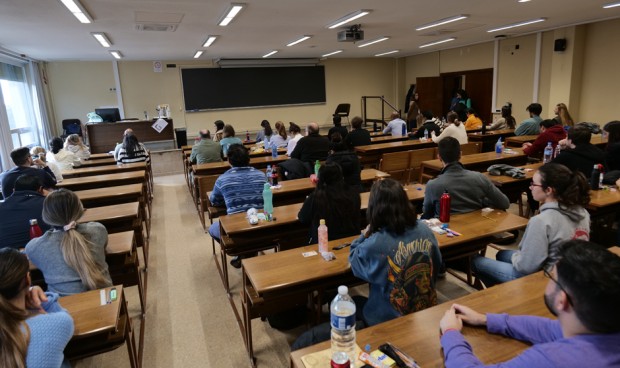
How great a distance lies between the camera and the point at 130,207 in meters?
3.72

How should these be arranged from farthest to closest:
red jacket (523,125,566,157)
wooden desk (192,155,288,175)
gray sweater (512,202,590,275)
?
wooden desk (192,155,288,175), red jacket (523,125,566,157), gray sweater (512,202,590,275)

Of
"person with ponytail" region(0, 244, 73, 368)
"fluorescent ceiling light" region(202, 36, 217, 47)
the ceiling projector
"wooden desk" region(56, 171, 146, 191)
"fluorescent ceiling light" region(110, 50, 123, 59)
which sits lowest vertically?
"wooden desk" region(56, 171, 146, 191)

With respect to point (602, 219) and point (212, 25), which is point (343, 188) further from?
point (212, 25)

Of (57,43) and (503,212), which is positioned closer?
(503,212)

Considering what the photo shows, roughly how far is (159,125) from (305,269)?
8629 mm

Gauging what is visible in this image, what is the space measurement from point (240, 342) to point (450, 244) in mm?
1613

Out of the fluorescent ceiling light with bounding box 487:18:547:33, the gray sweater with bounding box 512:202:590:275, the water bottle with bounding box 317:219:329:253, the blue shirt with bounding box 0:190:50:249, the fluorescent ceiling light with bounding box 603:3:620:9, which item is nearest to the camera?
the gray sweater with bounding box 512:202:590:275

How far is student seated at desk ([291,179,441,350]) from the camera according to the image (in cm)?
173

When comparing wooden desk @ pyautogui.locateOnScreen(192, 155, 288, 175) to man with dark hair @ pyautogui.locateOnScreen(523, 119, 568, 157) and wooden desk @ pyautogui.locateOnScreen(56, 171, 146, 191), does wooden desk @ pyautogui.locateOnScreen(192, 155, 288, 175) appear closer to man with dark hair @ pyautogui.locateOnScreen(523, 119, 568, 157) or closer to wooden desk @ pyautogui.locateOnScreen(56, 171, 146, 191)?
wooden desk @ pyautogui.locateOnScreen(56, 171, 146, 191)

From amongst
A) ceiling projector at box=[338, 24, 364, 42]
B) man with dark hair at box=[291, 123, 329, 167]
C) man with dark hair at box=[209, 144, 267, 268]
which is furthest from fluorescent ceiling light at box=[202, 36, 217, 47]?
man with dark hair at box=[209, 144, 267, 268]

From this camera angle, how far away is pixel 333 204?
8.73 feet

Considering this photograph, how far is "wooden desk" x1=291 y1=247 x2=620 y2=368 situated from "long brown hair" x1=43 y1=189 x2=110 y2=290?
1.45 meters

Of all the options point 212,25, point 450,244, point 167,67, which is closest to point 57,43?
point 212,25

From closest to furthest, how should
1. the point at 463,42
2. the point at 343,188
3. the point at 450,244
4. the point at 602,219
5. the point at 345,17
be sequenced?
the point at 450,244 < the point at 343,188 < the point at 602,219 < the point at 345,17 < the point at 463,42
